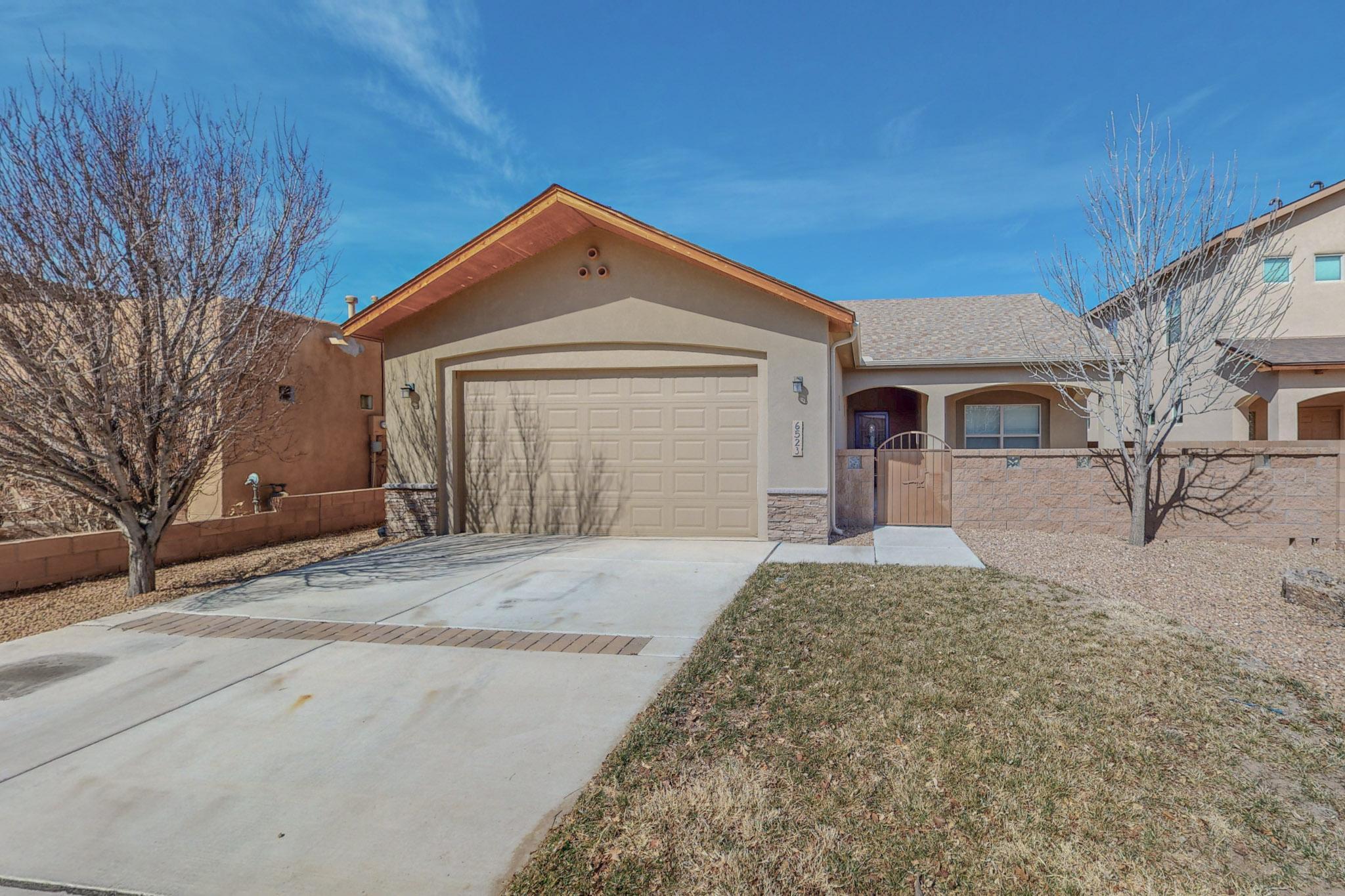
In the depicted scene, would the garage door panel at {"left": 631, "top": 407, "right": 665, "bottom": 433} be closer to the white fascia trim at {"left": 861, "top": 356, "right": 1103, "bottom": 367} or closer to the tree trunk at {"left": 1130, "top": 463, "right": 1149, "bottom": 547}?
the white fascia trim at {"left": 861, "top": 356, "right": 1103, "bottom": 367}

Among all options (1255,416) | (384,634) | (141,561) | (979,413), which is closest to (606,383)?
(384,634)

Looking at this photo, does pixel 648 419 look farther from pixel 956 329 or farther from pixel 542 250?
pixel 956 329

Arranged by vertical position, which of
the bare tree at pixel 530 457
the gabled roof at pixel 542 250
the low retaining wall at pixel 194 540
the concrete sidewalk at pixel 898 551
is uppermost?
the gabled roof at pixel 542 250

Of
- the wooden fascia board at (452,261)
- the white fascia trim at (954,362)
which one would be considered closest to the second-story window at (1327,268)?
the white fascia trim at (954,362)

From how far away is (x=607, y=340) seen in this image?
9.84m

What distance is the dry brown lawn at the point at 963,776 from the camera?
7.89 feet

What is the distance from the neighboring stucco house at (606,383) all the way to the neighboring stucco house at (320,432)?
1974 mm

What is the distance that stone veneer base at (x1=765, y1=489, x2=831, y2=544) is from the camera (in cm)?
930

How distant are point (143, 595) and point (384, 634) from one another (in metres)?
3.56

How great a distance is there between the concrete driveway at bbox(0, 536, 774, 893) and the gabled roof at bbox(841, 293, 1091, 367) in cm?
1080

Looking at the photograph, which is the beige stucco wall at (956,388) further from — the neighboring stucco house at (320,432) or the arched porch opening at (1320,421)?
the neighboring stucco house at (320,432)

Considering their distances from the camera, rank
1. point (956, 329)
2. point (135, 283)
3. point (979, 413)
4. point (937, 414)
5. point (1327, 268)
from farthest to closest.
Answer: point (956, 329) → point (979, 413) → point (1327, 268) → point (937, 414) → point (135, 283)

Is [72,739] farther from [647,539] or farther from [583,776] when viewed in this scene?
[647,539]

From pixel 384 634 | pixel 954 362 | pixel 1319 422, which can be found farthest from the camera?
pixel 1319 422
